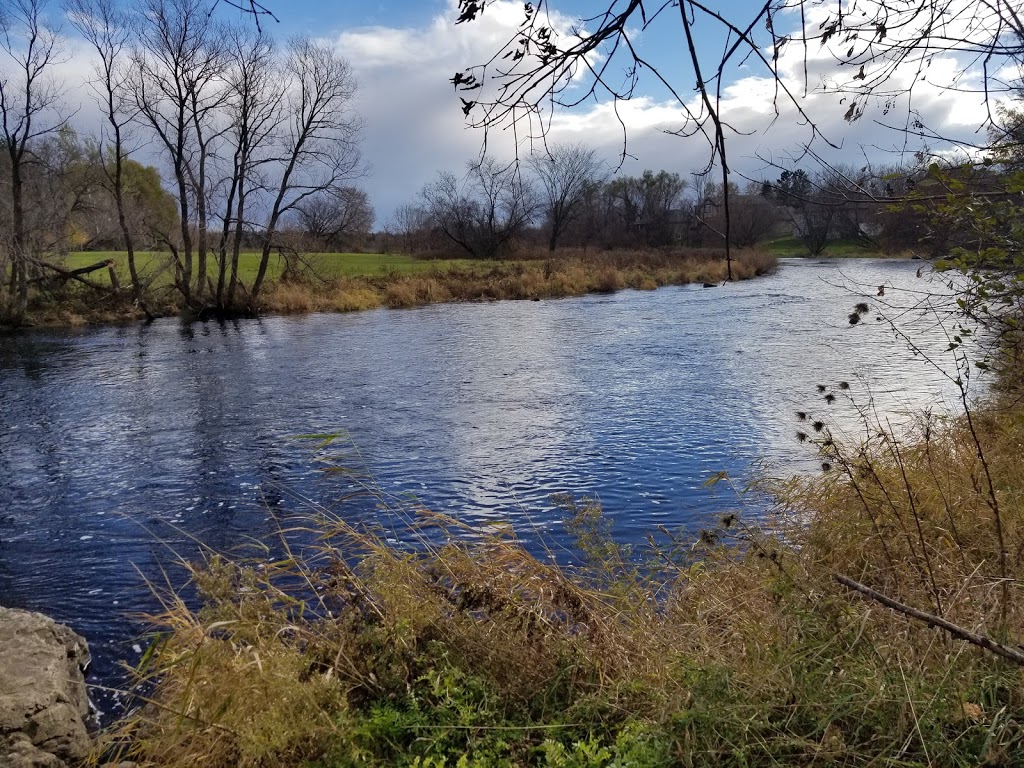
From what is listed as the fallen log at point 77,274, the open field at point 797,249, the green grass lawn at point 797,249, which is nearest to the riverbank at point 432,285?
the fallen log at point 77,274

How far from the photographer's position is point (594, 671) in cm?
383

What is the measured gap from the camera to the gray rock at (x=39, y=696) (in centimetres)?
365

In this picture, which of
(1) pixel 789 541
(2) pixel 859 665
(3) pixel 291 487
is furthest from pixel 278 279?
(2) pixel 859 665

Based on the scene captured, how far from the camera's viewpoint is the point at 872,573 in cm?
517

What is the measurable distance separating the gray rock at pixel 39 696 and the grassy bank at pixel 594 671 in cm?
30

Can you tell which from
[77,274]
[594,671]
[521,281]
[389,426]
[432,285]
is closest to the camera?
[594,671]

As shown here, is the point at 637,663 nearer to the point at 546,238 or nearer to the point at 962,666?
the point at 962,666

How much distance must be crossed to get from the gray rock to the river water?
0.57m

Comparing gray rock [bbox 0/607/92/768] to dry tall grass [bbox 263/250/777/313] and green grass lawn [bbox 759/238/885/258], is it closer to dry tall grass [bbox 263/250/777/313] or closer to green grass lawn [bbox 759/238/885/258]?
dry tall grass [bbox 263/250/777/313]

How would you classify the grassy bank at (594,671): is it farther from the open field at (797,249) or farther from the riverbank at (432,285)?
the open field at (797,249)

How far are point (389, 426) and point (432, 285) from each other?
72.5ft

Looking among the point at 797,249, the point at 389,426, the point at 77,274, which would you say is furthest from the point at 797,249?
the point at 389,426

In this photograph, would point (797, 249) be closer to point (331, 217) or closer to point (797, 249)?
point (797, 249)

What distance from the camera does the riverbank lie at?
2720cm
